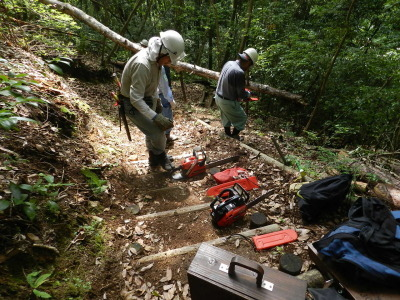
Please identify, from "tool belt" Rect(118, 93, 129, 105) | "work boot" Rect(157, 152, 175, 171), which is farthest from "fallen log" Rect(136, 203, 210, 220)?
"tool belt" Rect(118, 93, 129, 105)

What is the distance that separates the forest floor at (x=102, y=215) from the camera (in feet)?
6.89

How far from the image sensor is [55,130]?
360cm

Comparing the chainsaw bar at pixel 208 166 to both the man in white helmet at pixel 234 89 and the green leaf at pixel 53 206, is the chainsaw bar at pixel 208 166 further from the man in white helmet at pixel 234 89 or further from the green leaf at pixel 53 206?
the green leaf at pixel 53 206

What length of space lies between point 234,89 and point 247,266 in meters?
4.58

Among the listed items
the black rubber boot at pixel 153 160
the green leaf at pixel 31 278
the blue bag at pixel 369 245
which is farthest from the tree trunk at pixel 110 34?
the green leaf at pixel 31 278

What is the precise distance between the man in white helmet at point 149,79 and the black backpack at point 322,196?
8.03 feet

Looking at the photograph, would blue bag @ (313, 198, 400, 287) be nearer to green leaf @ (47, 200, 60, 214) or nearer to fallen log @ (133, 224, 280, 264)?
fallen log @ (133, 224, 280, 264)

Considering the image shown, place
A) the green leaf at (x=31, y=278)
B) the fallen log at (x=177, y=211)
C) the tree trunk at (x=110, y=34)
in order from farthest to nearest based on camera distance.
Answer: the tree trunk at (x=110, y=34)
the fallen log at (x=177, y=211)
the green leaf at (x=31, y=278)

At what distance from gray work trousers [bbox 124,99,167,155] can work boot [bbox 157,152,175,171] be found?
0.16m

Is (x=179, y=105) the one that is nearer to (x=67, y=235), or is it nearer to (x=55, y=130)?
(x=55, y=130)

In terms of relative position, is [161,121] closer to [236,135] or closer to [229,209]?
[229,209]

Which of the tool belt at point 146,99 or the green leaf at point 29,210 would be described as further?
the tool belt at point 146,99

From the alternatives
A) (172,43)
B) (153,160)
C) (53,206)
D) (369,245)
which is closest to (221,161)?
(153,160)

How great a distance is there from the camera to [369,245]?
218 cm
